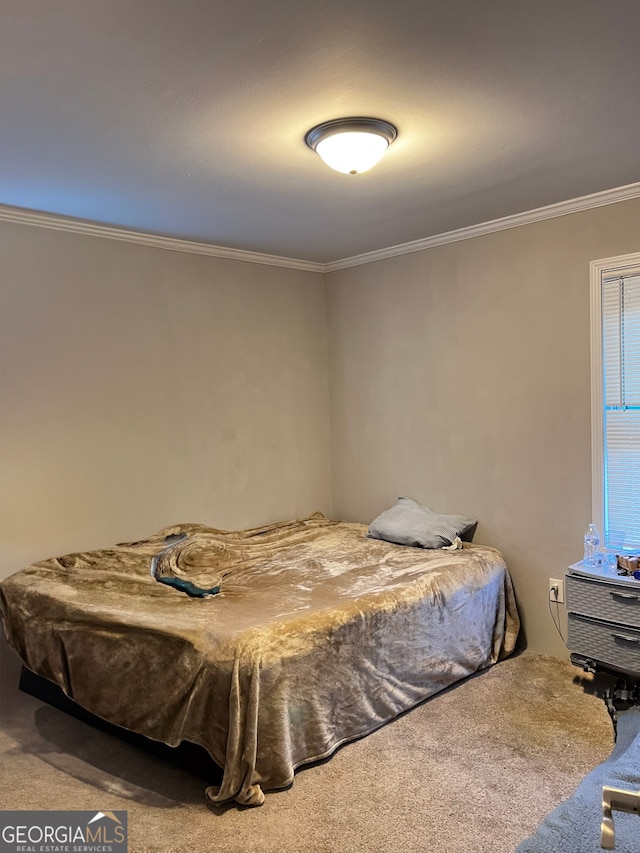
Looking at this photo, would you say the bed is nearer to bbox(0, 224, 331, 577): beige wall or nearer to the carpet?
bbox(0, 224, 331, 577): beige wall

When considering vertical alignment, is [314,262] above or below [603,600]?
above

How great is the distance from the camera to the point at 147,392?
A: 363cm

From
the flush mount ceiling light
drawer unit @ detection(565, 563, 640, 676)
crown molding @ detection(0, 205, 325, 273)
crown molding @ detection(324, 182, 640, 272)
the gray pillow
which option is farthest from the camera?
the gray pillow

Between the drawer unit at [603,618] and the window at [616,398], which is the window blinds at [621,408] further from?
the drawer unit at [603,618]

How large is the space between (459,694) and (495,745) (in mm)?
465

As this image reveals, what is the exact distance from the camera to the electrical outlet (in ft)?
11.0

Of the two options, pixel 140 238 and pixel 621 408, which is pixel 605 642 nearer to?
pixel 621 408

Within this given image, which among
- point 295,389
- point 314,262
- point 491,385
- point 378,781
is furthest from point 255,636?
point 314,262

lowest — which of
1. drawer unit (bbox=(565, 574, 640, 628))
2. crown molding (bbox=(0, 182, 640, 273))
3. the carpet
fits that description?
the carpet

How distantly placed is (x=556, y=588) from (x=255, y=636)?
1.82 m

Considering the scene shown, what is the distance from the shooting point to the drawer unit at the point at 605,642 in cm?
276

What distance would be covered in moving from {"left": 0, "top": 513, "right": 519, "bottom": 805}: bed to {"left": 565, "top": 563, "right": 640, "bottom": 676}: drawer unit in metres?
0.45

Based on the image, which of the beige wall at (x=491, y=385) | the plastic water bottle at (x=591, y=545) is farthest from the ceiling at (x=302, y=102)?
the plastic water bottle at (x=591, y=545)

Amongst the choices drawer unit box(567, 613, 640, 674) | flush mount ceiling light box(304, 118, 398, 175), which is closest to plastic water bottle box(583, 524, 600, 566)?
drawer unit box(567, 613, 640, 674)
